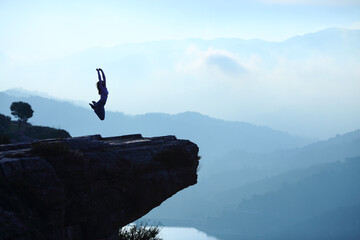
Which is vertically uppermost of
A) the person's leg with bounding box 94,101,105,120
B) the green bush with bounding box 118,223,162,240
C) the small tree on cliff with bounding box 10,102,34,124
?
the small tree on cliff with bounding box 10,102,34,124

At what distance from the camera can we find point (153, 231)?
37.0 meters

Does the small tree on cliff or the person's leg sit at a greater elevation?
the small tree on cliff

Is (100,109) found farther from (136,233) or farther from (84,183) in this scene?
(136,233)

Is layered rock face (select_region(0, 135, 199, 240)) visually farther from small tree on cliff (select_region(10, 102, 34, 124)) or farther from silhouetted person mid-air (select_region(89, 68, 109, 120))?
small tree on cliff (select_region(10, 102, 34, 124))

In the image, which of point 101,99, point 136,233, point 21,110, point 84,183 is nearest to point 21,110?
point 21,110

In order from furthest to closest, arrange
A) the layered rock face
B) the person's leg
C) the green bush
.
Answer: the green bush
the person's leg
the layered rock face

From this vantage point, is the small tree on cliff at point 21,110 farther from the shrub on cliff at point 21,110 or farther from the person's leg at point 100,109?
the person's leg at point 100,109

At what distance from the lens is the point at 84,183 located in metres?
21.8

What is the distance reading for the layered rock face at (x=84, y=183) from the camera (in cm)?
1844

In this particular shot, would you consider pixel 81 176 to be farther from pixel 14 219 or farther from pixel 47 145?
pixel 14 219

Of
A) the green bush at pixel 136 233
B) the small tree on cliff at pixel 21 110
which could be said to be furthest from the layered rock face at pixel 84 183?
the small tree on cliff at pixel 21 110

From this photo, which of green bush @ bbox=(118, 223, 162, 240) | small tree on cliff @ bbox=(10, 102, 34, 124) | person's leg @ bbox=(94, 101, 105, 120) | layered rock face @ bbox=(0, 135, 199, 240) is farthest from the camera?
small tree on cliff @ bbox=(10, 102, 34, 124)

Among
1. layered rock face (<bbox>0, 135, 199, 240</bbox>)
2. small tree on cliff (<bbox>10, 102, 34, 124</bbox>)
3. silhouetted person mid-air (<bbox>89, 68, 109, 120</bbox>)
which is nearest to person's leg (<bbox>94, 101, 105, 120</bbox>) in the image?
silhouetted person mid-air (<bbox>89, 68, 109, 120</bbox>)

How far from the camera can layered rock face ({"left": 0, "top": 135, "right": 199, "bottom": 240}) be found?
1844cm
